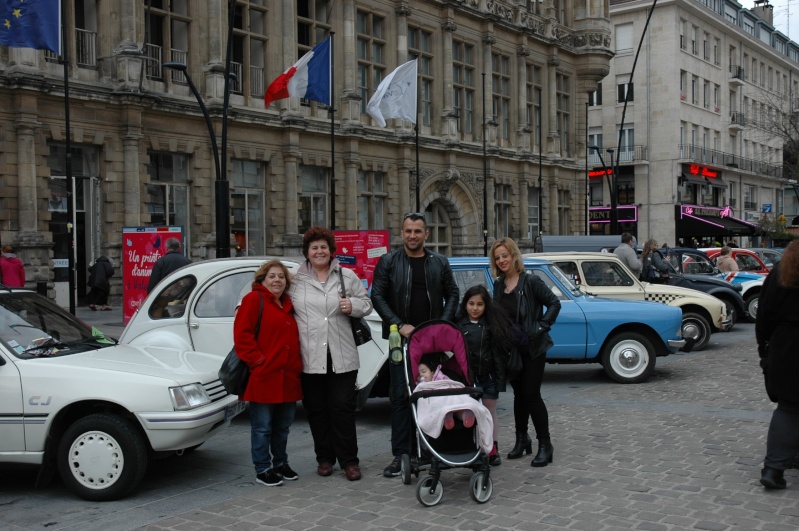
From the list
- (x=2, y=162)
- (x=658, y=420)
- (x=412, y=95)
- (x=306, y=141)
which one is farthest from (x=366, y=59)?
(x=658, y=420)

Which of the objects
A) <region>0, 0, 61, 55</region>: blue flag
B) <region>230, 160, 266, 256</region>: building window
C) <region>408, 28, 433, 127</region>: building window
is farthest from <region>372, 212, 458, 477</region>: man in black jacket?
<region>408, 28, 433, 127</region>: building window

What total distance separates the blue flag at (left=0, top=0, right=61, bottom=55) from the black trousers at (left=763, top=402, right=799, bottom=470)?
51.1ft

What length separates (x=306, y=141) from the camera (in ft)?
95.8

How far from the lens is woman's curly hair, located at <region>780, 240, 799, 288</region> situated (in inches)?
250

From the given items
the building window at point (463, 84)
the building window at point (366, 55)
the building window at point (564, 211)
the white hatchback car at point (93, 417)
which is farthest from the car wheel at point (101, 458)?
the building window at point (564, 211)

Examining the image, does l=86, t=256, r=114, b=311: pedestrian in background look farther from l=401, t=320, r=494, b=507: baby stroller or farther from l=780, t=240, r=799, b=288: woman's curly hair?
l=780, t=240, r=799, b=288: woman's curly hair

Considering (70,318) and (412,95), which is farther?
(412,95)

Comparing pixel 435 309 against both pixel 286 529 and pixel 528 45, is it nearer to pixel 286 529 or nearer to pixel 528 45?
pixel 286 529

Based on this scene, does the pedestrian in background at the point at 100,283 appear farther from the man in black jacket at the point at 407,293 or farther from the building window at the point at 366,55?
the man in black jacket at the point at 407,293

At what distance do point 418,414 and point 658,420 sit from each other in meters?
3.81

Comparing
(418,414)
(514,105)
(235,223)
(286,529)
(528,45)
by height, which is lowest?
(286,529)

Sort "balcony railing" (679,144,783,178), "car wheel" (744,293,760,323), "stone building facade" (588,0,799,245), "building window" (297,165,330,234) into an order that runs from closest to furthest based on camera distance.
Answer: "car wheel" (744,293,760,323) < "building window" (297,165,330,234) < "stone building facade" (588,0,799,245) < "balcony railing" (679,144,783,178)

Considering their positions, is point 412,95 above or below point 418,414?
above

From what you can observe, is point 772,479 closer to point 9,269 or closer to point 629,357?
point 629,357
